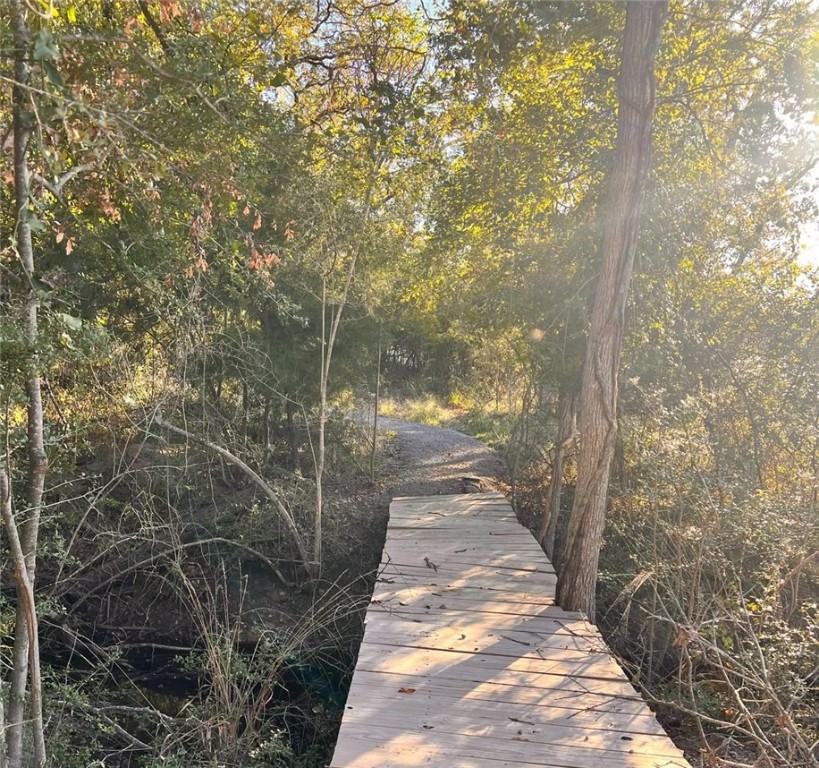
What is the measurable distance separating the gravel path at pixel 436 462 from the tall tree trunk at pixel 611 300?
11.7 feet

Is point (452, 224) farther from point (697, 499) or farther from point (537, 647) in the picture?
point (537, 647)

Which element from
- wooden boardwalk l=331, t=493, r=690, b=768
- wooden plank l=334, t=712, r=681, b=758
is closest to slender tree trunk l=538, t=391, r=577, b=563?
wooden boardwalk l=331, t=493, r=690, b=768

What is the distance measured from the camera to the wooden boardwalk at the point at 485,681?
241 cm

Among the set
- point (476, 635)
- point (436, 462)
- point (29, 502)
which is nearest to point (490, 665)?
point (476, 635)

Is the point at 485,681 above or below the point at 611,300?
below

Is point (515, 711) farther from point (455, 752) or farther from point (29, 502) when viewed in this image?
point (29, 502)

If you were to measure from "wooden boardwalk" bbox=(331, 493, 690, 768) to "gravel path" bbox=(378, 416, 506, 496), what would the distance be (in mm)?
3003

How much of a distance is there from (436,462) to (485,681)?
5.89m

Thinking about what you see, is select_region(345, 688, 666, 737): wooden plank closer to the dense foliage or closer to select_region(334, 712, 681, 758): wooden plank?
select_region(334, 712, 681, 758): wooden plank

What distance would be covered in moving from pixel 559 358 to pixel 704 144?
233 cm

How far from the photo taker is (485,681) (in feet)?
9.73

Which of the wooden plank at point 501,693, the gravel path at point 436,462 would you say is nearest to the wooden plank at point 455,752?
the wooden plank at point 501,693

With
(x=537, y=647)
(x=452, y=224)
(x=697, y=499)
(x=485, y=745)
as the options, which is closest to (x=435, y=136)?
(x=452, y=224)

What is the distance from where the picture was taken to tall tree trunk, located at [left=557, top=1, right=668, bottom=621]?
378 cm
